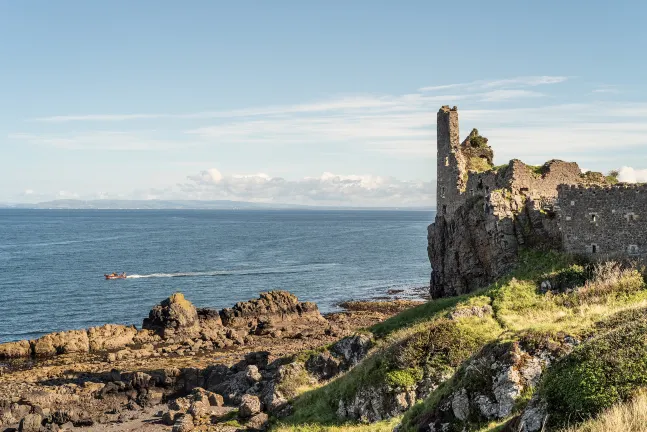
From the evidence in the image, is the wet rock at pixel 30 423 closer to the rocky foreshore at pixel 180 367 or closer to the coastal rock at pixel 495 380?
the rocky foreshore at pixel 180 367

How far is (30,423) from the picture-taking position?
127 ft

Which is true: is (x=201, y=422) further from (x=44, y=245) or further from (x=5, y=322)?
(x=44, y=245)

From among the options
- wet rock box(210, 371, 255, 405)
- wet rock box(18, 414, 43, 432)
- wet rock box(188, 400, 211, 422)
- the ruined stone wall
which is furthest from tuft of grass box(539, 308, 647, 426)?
wet rock box(18, 414, 43, 432)

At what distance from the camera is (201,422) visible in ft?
119

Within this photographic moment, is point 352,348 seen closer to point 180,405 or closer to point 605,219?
point 180,405

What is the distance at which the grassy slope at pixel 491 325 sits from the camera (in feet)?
79.8

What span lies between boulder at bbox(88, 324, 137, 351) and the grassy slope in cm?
3703

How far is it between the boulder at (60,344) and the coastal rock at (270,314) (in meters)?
16.7

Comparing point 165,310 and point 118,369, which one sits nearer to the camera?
point 118,369

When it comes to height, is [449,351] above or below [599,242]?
below

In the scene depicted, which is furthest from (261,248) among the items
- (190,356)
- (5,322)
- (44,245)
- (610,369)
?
(610,369)

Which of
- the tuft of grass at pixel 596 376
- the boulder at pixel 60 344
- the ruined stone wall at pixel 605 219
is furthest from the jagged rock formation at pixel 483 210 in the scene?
the boulder at pixel 60 344

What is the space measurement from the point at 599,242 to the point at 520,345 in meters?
21.0

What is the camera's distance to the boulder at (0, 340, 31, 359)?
5884 centimetres
